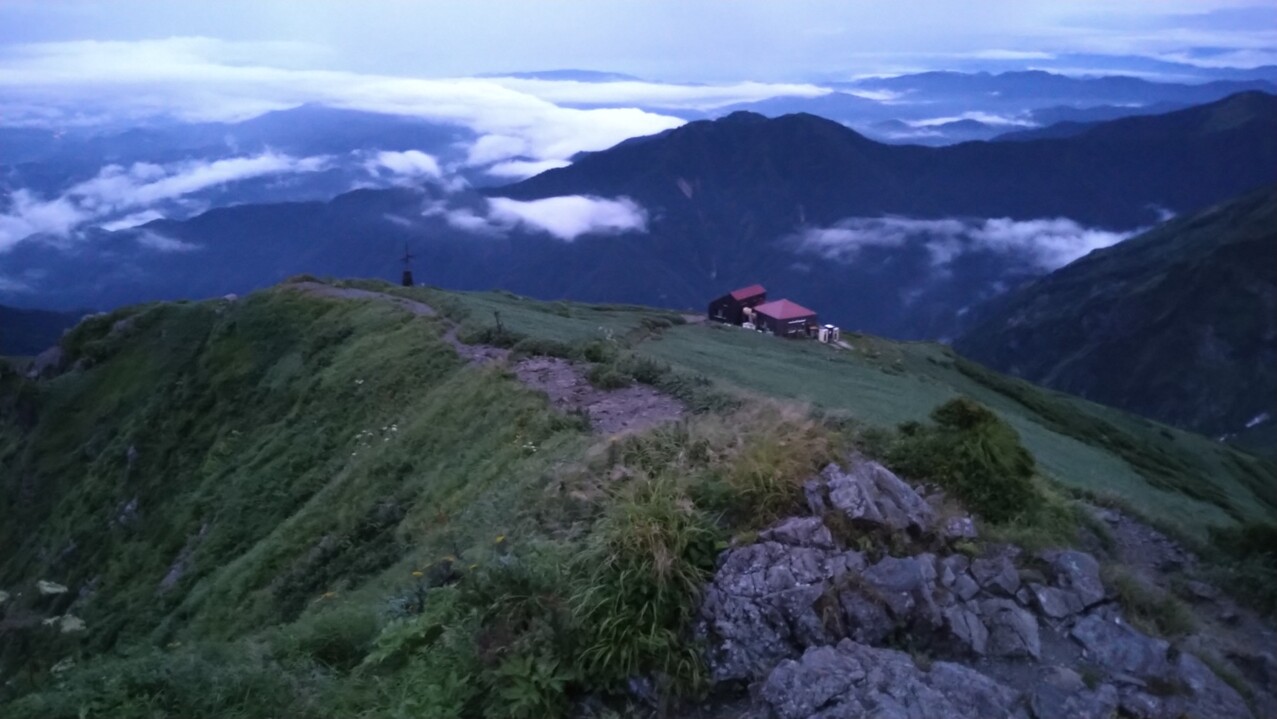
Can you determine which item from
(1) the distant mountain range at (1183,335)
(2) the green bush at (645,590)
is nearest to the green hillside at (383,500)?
(2) the green bush at (645,590)

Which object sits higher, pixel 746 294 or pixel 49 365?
pixel 49 365

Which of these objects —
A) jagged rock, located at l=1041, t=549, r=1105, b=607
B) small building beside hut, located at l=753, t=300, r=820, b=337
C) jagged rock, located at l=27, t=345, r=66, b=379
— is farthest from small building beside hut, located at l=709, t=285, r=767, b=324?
jagged rock, located at l=1041, t=549, r=1105, b=607

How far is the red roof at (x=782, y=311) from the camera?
2781 inches

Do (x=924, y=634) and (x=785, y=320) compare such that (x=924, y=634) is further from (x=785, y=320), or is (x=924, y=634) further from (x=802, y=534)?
(x=785, y=320)

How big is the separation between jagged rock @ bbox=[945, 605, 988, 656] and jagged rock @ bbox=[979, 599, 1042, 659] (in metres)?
0.08

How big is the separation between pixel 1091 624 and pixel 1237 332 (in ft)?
586

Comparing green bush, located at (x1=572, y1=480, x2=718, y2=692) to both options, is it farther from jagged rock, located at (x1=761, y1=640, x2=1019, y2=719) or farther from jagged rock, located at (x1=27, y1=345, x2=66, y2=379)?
jagged rock, located at (x1=27, y1=345, x2=66, y2=379)

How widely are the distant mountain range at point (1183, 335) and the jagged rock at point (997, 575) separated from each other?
141115mm

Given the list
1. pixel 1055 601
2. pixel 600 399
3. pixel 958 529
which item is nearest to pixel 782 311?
pixel 600 399

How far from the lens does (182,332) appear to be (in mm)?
40719

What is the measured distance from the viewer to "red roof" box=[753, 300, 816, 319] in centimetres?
7062

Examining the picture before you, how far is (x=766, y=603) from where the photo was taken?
7070mm

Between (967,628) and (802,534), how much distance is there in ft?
4.92

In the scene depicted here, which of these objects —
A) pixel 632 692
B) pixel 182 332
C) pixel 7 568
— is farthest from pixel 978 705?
pixel 182 332
